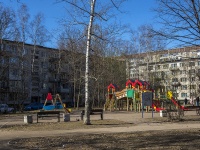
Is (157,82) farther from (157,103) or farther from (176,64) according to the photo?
(176,64)

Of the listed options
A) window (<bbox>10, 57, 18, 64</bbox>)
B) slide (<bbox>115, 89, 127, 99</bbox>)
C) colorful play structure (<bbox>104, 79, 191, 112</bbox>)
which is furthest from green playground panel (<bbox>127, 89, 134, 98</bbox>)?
window (<bbox>10, 57, 18, 64</bbox>)

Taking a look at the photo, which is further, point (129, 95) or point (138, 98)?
point (129, 95)

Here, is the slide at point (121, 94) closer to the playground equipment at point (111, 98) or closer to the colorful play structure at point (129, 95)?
the colorful play structure at point (129, 95)

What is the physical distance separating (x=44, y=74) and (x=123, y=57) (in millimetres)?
27455

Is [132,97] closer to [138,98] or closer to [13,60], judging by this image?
[138,98]

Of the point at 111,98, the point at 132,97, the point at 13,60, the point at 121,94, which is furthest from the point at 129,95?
the point at 13,60

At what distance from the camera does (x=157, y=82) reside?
5919 cm

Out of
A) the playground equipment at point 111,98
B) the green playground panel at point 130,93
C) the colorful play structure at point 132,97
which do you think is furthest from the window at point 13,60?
the green playground panel at point 130,93

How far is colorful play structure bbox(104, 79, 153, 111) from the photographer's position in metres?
36.6

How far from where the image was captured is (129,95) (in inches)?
1464

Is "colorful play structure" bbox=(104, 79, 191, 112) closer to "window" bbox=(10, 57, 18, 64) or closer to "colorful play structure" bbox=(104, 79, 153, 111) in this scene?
"colorful play structure" bbox=(104, 79, 153, 111)

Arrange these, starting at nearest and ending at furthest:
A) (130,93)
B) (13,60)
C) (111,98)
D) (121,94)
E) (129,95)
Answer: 1. (130,93)
2. (129,95)
3. (121,94)
4. (111,98)
5. (13,60)

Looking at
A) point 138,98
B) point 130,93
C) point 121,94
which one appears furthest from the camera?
point 121,94

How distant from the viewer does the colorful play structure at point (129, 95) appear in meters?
36.6
